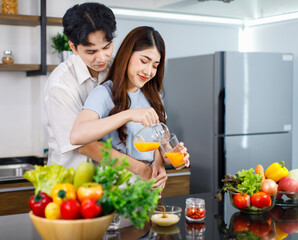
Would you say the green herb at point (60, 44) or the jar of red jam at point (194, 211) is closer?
the jar of red jam at point (194, 211)

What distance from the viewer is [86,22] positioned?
71.1 inches

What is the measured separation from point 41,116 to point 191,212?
220 centimetres

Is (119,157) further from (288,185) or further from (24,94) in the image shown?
(24,94)

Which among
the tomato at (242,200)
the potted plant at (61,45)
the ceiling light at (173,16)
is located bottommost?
the tomato at (242,200)

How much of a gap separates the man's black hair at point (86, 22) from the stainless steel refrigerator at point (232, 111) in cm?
198

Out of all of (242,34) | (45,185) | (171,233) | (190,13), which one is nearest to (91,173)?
(45,185)

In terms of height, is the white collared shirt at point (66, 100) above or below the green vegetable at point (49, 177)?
above

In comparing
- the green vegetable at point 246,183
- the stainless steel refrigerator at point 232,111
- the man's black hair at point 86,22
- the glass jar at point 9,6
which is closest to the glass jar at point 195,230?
the green vegetable at point 246,183

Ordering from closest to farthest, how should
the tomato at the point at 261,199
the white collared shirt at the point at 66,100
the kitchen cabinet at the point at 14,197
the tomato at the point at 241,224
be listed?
the tomato at the point at 241,224, the tomato at the point at 261,199, the white collared shirt at the point at 66,100, the kitchen cabinet at the point at 14,197

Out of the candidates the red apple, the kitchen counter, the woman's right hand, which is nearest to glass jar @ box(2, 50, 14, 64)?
the kitchen counter

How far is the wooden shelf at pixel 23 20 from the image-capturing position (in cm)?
322

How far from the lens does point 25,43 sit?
3.53 metres

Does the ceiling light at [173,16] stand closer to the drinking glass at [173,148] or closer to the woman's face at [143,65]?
the woman's face at [143,65]

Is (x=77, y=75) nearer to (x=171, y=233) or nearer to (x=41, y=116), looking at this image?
(x=171, y=233)
